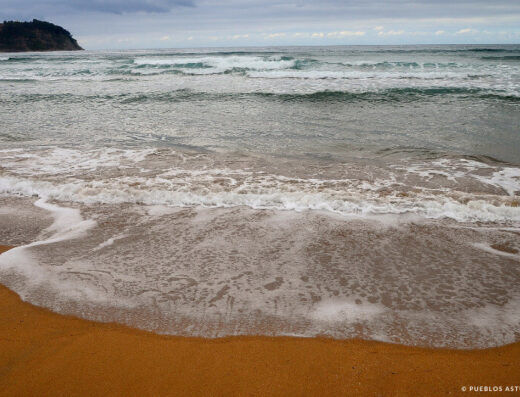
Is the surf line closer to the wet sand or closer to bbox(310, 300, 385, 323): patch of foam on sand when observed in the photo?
the wet sand

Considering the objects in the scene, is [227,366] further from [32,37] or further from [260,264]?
[32,37]

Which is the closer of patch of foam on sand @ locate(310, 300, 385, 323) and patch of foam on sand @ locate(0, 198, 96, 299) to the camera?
patch of foam on sand @ locate(310, 300, 385, 323)

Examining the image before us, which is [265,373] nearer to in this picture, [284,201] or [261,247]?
[261,247]

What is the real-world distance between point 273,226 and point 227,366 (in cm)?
205

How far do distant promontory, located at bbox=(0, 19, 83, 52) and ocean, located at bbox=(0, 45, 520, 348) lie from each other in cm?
11743

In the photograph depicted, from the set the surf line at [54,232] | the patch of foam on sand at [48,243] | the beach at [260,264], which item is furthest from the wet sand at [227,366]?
the surf line at [54,232]

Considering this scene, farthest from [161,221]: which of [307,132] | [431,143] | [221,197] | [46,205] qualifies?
[431,143]

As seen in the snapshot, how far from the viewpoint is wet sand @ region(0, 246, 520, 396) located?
188 cm

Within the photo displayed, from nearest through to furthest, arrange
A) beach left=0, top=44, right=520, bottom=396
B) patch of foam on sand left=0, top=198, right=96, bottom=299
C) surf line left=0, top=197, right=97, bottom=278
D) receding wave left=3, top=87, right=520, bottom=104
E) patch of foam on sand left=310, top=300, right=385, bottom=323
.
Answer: beach left=0, top=44, right=520, bottom=396, patch of foam on sand left=310, top=300, right=385, bottom=323, patch of foam on sand left=0, top=198, right=96, bottom=299, surf line left=0, top=197, right=97, bottom=278, receding wave left=3, top=87, right=520, bottom=104

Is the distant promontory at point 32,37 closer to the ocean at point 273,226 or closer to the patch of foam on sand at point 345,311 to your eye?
the ocean at point 273,226

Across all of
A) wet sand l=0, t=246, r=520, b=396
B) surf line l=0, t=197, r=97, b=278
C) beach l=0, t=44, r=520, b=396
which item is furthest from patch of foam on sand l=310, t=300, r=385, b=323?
surf line l=0, t=197, r=97, b=278

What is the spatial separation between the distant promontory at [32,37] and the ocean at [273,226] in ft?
385

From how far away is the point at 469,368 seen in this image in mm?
2006

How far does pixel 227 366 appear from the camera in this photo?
2.02 metres
